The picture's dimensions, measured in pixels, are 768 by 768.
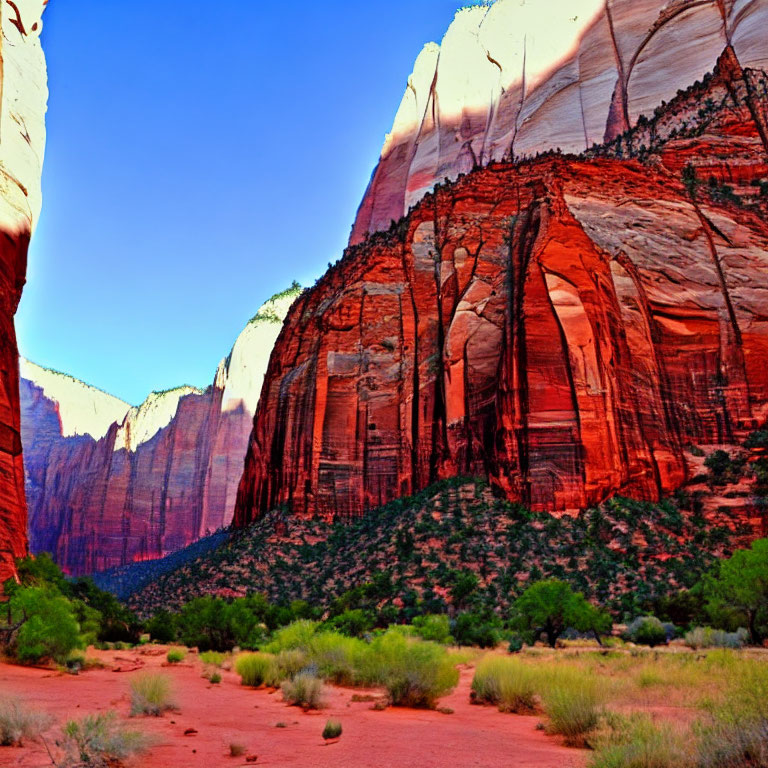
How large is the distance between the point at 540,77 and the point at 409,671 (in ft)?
225

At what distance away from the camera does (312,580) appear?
3544 cm

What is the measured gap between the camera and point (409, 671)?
11.2m

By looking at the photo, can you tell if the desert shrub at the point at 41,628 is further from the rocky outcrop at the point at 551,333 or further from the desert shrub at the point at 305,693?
the rocky outcrop at the point at 551,333

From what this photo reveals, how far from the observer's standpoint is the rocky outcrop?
116ft

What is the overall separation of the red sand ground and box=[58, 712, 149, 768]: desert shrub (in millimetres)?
169

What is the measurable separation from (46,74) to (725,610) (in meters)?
30.5

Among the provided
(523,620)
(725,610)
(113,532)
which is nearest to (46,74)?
(523,620)

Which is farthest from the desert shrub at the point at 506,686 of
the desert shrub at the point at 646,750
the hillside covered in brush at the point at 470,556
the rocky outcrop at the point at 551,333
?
the rocky outcrop at the point at 551,333

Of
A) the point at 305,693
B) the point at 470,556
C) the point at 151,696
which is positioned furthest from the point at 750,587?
the point at 151,696

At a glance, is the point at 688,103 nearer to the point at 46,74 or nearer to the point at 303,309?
the point at 303,309

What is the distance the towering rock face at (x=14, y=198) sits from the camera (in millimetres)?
20109

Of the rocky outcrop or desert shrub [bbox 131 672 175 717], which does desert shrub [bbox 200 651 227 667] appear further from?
the rocky outcrop

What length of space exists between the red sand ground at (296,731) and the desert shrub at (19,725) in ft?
0.62

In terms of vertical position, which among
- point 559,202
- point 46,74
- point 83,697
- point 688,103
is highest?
Answer: point 688,103
